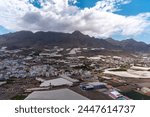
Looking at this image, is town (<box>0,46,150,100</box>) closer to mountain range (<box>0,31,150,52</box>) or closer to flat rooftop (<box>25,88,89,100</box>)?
flat rooftop (<box>25,88,89,100</box>)

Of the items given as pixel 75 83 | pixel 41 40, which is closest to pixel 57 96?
pixel 75 83

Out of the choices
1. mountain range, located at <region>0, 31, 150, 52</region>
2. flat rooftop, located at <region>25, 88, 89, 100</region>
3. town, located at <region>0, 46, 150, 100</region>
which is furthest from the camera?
mountain range, located at <region>0, 31, 150, 52</region>

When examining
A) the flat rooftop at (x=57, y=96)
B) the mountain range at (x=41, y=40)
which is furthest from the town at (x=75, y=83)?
the mountain range at (x=41, y=40)

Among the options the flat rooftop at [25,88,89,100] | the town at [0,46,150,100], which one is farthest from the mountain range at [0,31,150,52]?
the flat rooftop at [25,88,89,100]

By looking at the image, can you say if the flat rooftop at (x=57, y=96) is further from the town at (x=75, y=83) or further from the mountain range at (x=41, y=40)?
the mountain range at (x=41, y=40)

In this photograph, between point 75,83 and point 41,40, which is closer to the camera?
point 75,83

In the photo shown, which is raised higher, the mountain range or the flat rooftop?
the mountain range

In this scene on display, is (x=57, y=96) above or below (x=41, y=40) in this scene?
below

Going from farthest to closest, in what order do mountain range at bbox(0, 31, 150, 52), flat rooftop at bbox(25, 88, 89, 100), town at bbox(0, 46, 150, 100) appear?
mountain range at bbox(0, 31, 150, 52) < town at bbox(0, 46, 150, 100) < flat rooftop at bbox(25, 88, 89, 100)

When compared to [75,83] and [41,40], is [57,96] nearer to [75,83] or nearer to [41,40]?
[75,83]

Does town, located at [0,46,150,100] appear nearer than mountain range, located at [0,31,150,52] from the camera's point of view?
Yes

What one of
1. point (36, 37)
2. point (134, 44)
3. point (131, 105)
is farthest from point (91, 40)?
point (131, 105)

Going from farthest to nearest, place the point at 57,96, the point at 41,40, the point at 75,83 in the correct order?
the point at 41,40 < the point at 75,83 < the point at 57,96

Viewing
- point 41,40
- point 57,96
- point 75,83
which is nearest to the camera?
point 57,96
